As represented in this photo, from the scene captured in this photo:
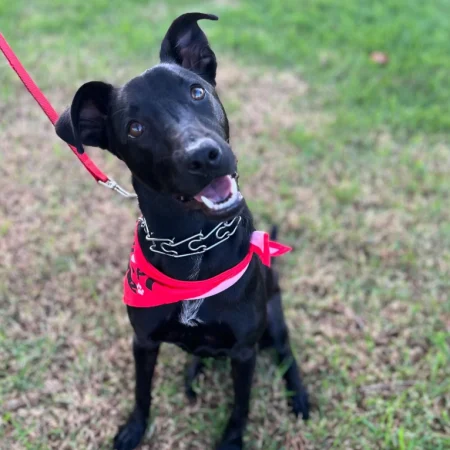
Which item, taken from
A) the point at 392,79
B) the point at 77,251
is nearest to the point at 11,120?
the point at 77,251

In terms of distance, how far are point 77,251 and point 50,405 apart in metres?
1.21

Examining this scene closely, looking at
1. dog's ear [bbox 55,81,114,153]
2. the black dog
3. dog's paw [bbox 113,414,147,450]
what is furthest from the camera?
dog's paw [bbox 113,414,147,450]

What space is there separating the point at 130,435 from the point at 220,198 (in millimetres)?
1637

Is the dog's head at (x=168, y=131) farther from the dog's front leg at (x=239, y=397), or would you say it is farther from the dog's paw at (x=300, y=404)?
the dog's paw at (x=300, y=404)

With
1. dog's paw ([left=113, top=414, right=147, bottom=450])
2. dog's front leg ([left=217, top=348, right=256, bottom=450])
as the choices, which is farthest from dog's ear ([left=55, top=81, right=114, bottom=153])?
dog's paw ([left=113, top=414, right=147, bottom=450])

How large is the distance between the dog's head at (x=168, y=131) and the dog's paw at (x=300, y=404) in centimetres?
162

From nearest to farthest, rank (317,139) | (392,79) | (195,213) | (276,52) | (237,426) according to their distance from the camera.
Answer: (195,213) → (237,426) → (317,139) → (392,79) → (276,52)

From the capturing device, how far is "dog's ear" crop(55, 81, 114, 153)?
222 centimetres

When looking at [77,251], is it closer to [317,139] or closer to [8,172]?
[8,172]

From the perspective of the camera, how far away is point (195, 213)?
2289 mm

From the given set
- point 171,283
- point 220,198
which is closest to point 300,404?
point 171,283

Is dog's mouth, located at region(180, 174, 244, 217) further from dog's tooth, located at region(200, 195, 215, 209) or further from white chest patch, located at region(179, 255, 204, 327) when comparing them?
white chest patch, located at region(179, 255, 204, 327)

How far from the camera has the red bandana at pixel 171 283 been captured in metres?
2.43

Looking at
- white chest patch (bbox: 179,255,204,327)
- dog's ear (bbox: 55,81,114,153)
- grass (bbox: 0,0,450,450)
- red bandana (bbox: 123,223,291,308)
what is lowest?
grass (bbox: 0,0,450,450)
